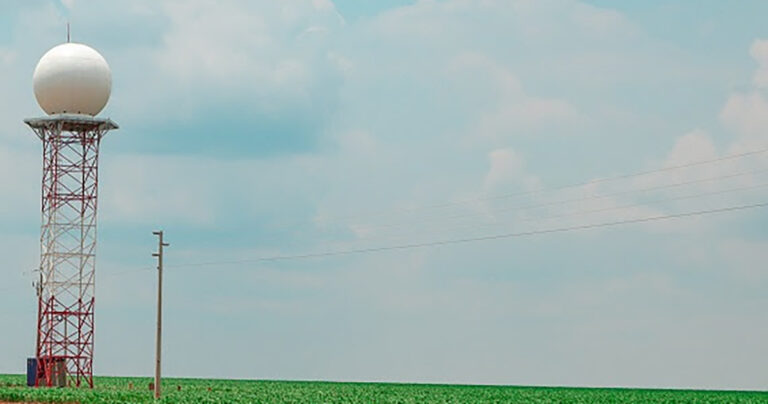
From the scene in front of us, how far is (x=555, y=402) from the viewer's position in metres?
62.6

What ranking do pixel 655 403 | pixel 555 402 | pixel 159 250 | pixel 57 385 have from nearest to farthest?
pixel 159 250 < pixel 555 402 < pixel 655 403 < pixel 57 385

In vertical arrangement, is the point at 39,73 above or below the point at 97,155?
above

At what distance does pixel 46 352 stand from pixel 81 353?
95.9 inches

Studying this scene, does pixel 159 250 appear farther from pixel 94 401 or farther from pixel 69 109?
pixel 69 109

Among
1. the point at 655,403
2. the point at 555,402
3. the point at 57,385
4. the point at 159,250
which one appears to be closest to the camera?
the point at 159,250

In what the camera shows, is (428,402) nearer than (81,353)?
Yes

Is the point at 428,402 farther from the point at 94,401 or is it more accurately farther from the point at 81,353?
the point at 81,353

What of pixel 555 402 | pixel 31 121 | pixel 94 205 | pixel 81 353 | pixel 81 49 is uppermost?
pixel 81 49

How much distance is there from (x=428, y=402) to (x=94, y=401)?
18292mm

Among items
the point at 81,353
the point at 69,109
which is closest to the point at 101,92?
the point at 69,109

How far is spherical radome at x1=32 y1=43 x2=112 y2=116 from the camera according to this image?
8400 cm

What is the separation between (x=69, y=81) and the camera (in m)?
84.0

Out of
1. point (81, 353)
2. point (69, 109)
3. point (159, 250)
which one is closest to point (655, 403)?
point (159, 250)

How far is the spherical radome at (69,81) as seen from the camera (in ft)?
276
